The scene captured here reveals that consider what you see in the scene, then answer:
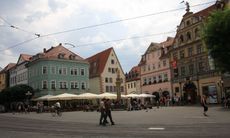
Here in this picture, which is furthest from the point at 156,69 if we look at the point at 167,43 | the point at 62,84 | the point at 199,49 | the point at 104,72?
the point at 62,84

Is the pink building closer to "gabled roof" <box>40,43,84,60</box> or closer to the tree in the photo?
"gabled roof" <box>40,43,84,60</box>

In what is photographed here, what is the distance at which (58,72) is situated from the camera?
73.4 metres

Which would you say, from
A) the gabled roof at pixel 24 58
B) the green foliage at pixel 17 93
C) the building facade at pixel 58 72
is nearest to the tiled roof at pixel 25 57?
the gabled roof at pixel 24 58

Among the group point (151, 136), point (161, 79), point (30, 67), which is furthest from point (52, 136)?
→ point (30, 67)

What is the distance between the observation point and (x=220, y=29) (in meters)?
37.1

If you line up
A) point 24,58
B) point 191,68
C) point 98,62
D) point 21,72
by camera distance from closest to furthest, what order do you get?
1. point 191,68
2. point 24,58
3. point 21,72
4. point 98,62

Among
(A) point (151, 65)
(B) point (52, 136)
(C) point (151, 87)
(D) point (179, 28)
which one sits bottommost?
(B) point (52, 136)

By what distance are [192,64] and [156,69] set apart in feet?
46.6

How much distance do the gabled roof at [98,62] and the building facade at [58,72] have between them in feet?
13.4

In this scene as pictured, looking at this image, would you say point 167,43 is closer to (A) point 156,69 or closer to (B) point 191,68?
(A) point 156,69

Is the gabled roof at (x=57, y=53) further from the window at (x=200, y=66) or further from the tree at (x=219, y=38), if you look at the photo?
the tree at (x=219, y=38)

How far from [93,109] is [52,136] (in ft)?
117

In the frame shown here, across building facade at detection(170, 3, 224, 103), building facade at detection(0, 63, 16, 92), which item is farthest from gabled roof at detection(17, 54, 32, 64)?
building facade at detection(170, 3, 224, 103)

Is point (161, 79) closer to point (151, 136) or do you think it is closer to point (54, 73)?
point (54, 73)
